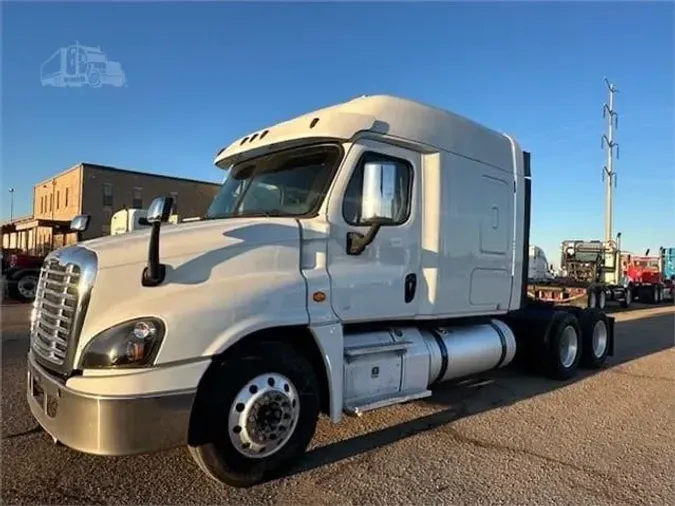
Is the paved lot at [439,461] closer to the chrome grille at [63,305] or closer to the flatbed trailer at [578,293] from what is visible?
the chrome grille at [63,305]

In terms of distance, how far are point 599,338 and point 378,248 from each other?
5.46 metres

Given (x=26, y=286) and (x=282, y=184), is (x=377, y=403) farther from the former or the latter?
(x=26, y=286)

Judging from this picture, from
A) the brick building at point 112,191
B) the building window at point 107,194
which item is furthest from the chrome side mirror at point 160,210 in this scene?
the building window at point 107,194

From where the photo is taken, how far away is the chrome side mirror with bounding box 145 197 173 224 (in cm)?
330

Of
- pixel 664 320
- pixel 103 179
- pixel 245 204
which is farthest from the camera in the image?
pixel 103 179

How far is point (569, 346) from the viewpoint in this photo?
7715mm

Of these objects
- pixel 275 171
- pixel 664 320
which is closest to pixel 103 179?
pixel 664 320

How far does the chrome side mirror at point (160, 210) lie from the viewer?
10.8ft

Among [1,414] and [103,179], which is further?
[103,179]

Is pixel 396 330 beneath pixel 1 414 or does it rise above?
above

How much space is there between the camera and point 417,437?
4.74m

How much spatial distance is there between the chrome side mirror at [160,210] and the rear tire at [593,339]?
6763mm

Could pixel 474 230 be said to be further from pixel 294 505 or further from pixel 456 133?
pixel 294 505

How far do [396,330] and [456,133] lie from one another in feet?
7.21
